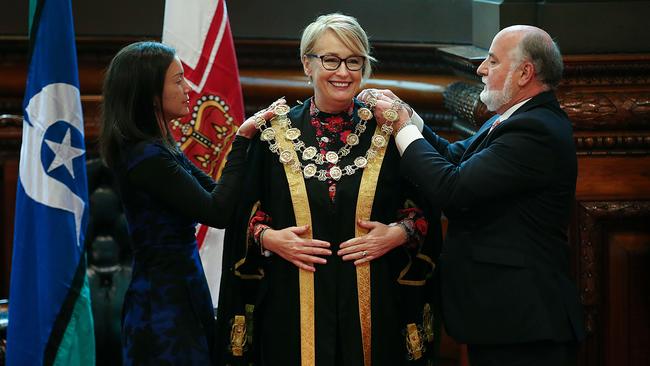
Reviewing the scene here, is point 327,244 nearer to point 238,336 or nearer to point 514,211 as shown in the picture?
point 238,336

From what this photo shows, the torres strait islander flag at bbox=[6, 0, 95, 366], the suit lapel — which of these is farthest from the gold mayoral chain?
the torres strait islander flag at bbox=[6, 0, 95, 366]

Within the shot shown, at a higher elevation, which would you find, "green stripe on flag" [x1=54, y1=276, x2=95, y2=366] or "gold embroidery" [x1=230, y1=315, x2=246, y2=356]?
"gold embroidery" [x1=230, y1=315, x2=246, y2=356]

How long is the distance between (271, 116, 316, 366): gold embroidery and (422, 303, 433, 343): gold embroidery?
0.35 m

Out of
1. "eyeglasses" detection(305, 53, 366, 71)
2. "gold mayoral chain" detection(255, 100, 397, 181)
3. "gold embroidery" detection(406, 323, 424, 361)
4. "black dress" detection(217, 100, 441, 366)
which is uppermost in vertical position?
"eyeglasses" detection(305, 53, 366, 71)

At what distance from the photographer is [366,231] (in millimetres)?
3260

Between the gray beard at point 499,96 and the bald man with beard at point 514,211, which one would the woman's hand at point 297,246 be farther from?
the gray beard at point 499,96

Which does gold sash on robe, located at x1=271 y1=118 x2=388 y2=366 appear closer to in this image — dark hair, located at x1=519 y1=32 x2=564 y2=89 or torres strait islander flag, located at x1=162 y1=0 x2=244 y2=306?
dark hair, located at x1=519 y1=32 x2=564 y2=89

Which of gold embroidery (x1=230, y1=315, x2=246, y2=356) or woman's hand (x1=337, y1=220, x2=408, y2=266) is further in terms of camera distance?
gold embroidery (x1=230, y1=315, x2=246, y2=356)

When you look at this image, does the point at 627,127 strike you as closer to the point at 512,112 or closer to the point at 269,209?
the point at 512,112

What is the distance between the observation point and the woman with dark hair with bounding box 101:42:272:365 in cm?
317

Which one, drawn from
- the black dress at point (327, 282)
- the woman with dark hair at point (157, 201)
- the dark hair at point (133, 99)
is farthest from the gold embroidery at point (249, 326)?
the dark hair at point (133, 99)

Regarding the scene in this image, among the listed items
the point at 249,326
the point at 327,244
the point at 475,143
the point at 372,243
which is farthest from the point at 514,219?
the point at 249,326

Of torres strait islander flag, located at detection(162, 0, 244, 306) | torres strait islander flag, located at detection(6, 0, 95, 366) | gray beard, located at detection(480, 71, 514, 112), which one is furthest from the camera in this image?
torres strait islander flag, located at detection(162, 0, 244, 306)

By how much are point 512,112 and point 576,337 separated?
2.16ft
